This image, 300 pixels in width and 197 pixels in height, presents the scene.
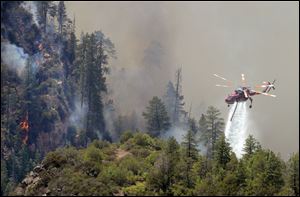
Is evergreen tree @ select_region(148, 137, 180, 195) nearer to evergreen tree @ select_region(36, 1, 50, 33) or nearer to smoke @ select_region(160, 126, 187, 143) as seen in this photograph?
smoke @ select_region(160, 126, 187, 143)

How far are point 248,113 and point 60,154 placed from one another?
401 ft

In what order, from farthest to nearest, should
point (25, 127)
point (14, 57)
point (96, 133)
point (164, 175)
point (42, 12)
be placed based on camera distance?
1. point (42, 12)
2. point (96, 133)
3. point (25, 127)
4. point (14, 57)
5. point (164, 175)

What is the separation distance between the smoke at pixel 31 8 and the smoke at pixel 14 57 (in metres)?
14.6

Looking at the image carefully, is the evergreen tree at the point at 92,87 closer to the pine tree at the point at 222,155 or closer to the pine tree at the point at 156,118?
the pine tree at the point at 156,118

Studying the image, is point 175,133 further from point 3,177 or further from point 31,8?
point 31,8

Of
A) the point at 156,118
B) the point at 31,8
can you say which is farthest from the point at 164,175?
the point at 31,8

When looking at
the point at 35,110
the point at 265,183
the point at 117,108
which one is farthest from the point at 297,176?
the point at 117,108

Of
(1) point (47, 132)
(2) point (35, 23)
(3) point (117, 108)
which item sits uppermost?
(2) point (35, 23)

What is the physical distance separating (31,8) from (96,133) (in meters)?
35.3

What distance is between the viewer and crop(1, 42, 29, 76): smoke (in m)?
138

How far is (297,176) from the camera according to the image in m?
66.6

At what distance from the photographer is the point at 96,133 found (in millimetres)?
156750

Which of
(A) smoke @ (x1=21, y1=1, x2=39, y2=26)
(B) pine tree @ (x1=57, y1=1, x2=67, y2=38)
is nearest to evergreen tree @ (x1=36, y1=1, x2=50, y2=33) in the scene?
(A) smoke @ (x1=21, y1=1, x2=39, y2=26)

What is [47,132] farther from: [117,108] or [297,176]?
[297,176]
